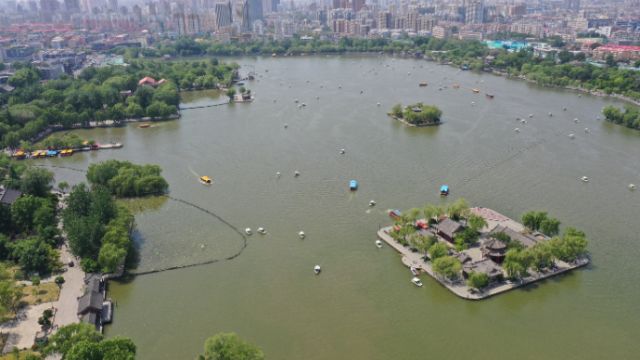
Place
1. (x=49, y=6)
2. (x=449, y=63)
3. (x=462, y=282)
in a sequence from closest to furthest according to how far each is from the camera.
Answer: (x=462, y=282) → (x=449, y=63) → (x=49, y=6)

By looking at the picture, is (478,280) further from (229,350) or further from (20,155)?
(20,155)

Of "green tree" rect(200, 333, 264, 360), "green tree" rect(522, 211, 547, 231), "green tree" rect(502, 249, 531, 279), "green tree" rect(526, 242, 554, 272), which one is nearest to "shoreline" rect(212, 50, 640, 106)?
"green tree" rect(522, 211, 547, 231)

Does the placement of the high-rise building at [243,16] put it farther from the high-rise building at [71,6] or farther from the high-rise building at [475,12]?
the high-rise building at [71,6]

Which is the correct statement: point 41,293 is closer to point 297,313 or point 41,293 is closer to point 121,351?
point 121,351

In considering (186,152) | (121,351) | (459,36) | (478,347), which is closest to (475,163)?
(478,347)

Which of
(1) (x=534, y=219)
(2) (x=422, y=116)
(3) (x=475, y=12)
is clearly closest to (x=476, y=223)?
(1) (x=534, y=219)
